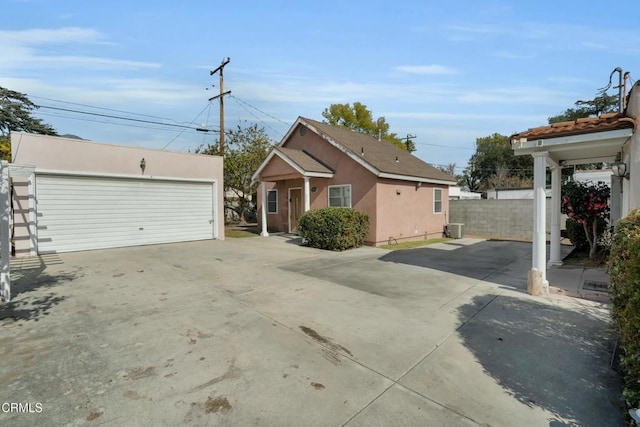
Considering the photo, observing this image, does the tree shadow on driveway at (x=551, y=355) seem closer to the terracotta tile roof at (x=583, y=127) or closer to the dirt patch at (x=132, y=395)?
the terracotta tile roof at (x=583, y=127)

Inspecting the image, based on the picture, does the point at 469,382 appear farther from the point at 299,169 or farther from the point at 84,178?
the point at 84,178

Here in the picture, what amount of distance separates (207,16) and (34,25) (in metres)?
5.43

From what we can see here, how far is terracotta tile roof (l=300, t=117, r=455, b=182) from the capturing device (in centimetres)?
1331

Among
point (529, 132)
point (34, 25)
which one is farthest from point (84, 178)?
point (529, 132)

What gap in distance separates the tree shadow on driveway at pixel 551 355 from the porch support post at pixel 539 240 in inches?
24.2

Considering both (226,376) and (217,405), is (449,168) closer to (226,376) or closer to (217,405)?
(226,376)

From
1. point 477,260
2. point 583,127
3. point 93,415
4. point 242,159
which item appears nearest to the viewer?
point 93,415

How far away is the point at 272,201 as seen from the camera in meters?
17.4

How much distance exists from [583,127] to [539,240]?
2143mm

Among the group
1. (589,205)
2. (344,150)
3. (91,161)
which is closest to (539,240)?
(589,205)

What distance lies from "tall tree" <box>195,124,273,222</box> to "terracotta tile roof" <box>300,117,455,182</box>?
19.9ft

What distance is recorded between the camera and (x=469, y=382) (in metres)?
3.01

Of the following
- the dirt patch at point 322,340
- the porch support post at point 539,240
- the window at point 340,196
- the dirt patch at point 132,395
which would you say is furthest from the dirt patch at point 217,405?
the window at point 340,196

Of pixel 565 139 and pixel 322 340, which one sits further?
pixel 565 139
